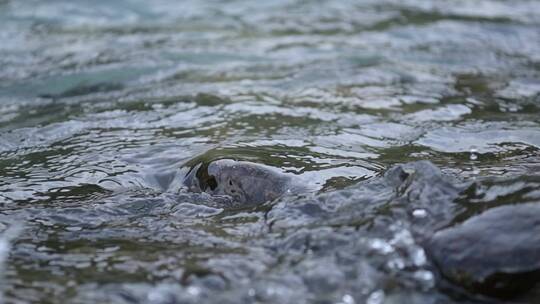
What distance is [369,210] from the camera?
3.04 metres

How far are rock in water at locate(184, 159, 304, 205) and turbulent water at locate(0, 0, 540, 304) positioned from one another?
0.22ft

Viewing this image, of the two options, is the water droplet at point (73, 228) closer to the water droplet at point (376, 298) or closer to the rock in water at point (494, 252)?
the water droplet at point (376, 298)

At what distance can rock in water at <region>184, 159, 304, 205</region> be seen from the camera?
342 centimetres

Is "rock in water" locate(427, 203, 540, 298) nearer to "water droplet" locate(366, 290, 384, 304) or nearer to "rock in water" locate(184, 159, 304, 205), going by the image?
"water droplet" locate(366, 290, 384, 304)

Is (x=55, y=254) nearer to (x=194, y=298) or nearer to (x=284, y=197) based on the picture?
(x=194, y=298)

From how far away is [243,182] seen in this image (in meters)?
3.48

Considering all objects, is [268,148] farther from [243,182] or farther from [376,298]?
[376,298]

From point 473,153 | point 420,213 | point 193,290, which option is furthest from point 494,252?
point 473,153

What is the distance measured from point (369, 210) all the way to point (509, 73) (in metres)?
3.69

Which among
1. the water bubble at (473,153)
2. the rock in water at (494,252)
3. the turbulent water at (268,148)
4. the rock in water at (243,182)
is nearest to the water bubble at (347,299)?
the turbulent water at (268,148)

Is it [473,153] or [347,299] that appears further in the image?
[473,153]

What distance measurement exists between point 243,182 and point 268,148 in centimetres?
56

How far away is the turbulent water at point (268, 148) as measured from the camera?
8.62 feet

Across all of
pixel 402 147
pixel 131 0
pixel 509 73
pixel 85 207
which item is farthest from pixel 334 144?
pixel 131 0
